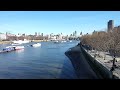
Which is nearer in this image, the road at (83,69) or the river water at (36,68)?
the road at (83,69)

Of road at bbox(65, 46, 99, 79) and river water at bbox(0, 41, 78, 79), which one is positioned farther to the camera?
river water at bbox(0, 41, 78, 79)

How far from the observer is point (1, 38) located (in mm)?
26984
